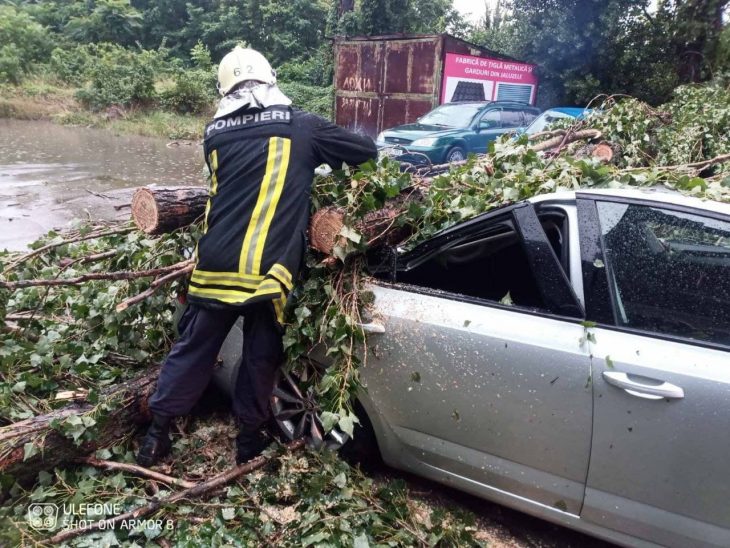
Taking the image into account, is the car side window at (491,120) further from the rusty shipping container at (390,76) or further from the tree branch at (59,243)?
the tree branch at (59,243)

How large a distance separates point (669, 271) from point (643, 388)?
1.60 ft

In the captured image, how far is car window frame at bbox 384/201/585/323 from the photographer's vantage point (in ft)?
7.11

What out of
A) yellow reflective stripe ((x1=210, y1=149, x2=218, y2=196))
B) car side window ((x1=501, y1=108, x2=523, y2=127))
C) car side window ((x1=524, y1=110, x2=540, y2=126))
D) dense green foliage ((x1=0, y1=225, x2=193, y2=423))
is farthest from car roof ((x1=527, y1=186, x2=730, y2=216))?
car side window ((x1=524, y1=110, x2=540, y2=126))

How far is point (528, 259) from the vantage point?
2.27 meters

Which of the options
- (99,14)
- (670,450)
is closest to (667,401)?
(670,450)

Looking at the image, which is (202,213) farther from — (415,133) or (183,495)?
(415,133)

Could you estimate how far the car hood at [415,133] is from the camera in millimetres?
10031

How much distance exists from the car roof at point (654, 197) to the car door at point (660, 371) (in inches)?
1.4

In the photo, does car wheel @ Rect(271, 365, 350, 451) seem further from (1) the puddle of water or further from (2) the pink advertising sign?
(2) the pink advertising sign

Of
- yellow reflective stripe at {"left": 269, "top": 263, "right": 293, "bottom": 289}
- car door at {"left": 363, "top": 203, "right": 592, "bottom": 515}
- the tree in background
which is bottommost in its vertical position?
car door at {"left": 363, "top": 203, "right": 592, "bottom": 515}

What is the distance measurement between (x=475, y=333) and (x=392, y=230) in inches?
30.4

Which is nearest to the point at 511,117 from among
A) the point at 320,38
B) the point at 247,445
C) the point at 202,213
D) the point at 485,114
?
the point at 485,114

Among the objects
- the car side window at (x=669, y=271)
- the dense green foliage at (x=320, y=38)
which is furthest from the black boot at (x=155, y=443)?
the dense green foliage at (x=320, y=38)

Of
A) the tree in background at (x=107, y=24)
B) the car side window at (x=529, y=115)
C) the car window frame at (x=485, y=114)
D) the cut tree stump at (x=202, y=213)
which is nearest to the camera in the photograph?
the cut tree stump at (x=202, y=213)
